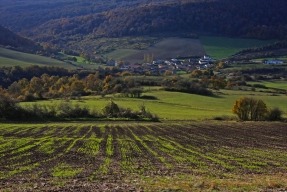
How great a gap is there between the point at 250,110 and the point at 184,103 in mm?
25716

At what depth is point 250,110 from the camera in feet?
318

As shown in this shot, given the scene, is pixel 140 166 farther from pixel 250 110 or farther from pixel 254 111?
pixel 250 110

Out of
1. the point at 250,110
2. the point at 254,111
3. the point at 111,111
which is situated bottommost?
the point at 111,111

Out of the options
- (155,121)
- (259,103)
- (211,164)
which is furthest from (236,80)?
(211,164)

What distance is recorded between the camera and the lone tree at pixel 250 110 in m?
95.6

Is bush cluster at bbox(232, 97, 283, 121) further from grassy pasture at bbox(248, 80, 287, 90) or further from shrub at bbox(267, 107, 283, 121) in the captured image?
grassy pasture at bbox(248, 80, 287, 90)

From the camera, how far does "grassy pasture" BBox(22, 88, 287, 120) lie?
330ft

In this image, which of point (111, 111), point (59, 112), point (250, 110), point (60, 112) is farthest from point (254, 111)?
point (59, 112)

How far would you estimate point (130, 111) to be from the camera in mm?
97750

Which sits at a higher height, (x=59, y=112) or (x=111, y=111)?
(x=111, y=111)

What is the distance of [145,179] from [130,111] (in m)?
73.6

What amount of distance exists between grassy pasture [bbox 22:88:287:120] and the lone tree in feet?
6.97

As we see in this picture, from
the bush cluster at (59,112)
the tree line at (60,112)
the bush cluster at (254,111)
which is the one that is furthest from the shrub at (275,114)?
the bush cluster at (59,112)

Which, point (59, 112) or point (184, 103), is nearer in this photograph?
point (59, 112)
